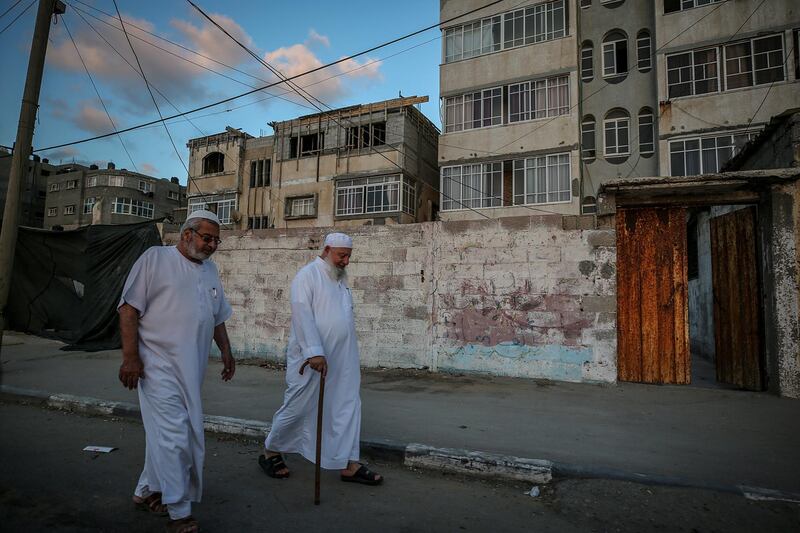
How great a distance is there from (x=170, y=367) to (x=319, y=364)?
2.95ft

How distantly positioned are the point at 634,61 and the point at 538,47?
4.16 m

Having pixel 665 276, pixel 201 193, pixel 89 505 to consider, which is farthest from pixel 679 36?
pixel 201 193

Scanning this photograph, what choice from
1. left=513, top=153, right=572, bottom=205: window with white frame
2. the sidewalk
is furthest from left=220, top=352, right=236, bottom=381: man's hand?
left=513, top=153, right=572, bottom=205: window with white frame

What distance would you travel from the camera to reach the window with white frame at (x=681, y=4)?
16142 mm

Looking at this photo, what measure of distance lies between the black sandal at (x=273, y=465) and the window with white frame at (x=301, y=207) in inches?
817

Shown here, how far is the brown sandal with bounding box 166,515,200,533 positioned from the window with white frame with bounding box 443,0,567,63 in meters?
19.5

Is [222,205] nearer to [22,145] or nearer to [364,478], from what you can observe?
[22,145]

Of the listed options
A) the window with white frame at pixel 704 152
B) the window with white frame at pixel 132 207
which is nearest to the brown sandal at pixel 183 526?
the window with white frame at pixel 704 152

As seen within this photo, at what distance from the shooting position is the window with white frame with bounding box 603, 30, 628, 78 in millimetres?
18891

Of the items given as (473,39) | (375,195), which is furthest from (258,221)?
(473,39)

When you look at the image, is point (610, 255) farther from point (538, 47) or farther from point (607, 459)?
point (538, 47)

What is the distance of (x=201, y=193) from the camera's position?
27234 mm

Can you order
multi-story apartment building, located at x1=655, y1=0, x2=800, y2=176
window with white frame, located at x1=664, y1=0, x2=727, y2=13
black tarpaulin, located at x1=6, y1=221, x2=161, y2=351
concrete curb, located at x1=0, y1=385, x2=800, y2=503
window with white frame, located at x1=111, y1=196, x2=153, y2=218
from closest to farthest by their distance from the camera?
concrete curb, located at x1=0, y1=385, x2=800, y2=503 < black tarpaulin, located at x1=6, y1=221, x2=161, y2=351 < multi-story apartment building, located at x1=655, y1=0, x2=800, y2=176 < window with white frame, located at x1=664, y1=0, x2=727, y2=13 < window with white frame, located at x1=111, y1=196, x2=153, y2=218

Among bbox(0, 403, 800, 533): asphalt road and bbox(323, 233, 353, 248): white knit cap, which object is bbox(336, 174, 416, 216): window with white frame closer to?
bbox(323, 233, 353, 248): white knit cap
